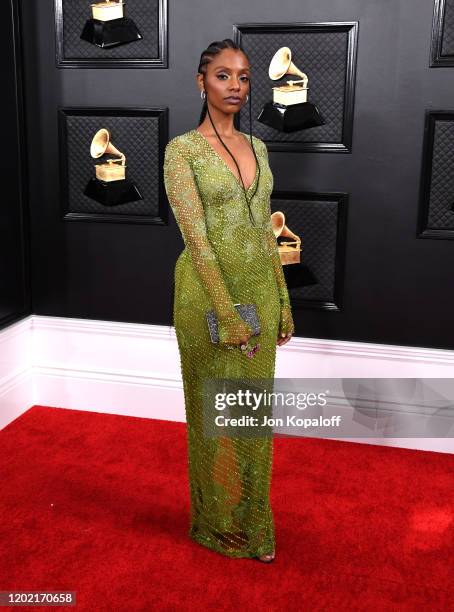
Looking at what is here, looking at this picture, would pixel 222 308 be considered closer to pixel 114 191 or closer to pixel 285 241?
pixel 285 241

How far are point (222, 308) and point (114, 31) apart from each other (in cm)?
185

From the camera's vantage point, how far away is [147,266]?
12.7 feet

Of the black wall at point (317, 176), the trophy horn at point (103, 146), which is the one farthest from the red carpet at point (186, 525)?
the trophy horn at point (103, 146)

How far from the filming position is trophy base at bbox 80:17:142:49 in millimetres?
3594

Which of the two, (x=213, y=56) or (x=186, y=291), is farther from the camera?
(x=186, y=291)

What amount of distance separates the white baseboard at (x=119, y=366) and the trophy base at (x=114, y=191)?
0.67 metres

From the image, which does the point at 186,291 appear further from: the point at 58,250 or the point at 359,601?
the point at 58,250

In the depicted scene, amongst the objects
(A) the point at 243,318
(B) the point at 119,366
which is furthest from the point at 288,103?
(B) the point at 119,366

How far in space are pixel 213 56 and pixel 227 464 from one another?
1.43 meters

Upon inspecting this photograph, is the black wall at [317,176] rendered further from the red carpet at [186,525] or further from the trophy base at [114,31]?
the red carpet at [186,525]

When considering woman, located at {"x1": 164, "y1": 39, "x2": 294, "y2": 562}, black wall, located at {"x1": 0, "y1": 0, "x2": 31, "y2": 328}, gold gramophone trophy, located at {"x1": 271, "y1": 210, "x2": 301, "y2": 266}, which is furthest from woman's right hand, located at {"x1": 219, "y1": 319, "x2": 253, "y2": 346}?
black wall, located at {"x1": 0, "y1": 0, "x2": 31, "y2": 328}

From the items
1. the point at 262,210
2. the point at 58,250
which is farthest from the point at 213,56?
the point at 58,250

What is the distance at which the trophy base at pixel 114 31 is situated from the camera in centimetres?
359

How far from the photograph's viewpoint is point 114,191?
12.4 ft
